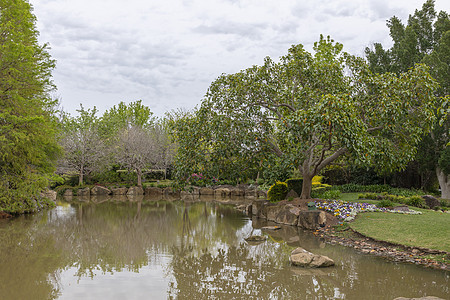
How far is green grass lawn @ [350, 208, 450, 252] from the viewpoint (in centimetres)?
872

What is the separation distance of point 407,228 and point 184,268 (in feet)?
20.9

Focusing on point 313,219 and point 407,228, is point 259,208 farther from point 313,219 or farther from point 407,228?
point 407,228

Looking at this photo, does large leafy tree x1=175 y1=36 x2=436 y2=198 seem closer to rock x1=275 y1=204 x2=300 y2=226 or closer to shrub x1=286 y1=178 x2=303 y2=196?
rock x1=275 y1=204 x2=300 y2=226

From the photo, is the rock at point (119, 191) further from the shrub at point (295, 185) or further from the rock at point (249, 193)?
the shrub at point (295, 185)

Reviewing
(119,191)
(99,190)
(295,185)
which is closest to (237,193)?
(119,191)

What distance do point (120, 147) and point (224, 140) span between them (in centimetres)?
2327

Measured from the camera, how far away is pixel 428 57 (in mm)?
18938

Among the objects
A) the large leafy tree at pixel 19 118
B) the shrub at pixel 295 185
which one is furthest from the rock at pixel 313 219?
the large leafy tree at pixel 19 118

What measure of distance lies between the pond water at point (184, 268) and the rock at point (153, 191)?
18495mm

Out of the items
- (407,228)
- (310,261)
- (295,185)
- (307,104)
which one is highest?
(307,104)

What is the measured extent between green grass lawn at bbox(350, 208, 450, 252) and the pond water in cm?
130

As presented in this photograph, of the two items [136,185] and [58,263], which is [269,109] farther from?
[136,185]

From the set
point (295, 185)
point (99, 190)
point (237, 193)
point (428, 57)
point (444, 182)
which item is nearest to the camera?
point (295, 185)

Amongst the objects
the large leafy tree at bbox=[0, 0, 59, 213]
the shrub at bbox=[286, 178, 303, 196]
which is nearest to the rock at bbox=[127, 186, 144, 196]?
the large leafy tree at bbox=[0, 0, 59, 213]
